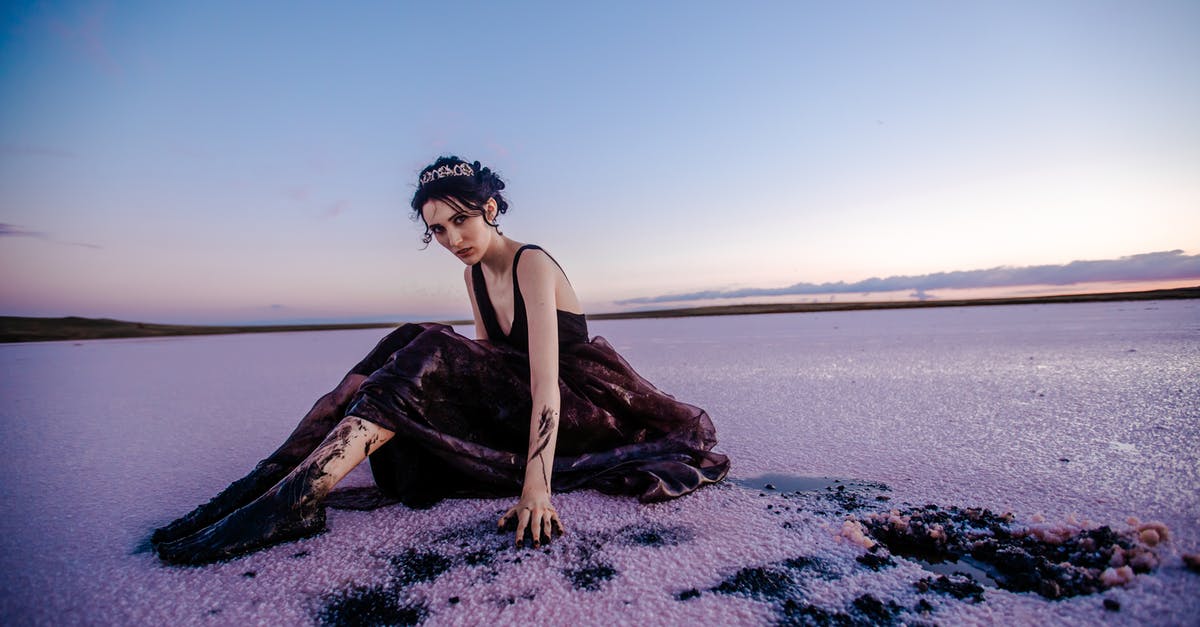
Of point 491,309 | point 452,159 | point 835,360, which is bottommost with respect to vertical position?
point 835,360

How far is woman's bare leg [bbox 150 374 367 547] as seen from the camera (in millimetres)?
1783

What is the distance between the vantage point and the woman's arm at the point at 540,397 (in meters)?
1.69

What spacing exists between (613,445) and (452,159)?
1321 mm

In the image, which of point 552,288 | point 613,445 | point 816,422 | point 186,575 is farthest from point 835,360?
point 186,575

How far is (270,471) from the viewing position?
1975 millimetres

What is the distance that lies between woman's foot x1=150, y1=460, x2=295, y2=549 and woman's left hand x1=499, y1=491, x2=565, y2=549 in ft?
2.95

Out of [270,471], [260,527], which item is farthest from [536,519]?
[270,471]

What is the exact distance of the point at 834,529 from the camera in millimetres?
1668

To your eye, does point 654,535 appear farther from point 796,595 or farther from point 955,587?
point 955,587

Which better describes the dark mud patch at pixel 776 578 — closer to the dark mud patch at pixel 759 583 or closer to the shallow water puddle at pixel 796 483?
the dark mud patch at pixel 759 583

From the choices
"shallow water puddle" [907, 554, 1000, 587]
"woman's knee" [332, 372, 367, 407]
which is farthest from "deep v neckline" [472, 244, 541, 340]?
"shallow water puddle" [907, 554, 1000, 587]

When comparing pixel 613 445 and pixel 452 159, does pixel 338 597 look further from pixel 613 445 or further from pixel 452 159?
pixel 452 159

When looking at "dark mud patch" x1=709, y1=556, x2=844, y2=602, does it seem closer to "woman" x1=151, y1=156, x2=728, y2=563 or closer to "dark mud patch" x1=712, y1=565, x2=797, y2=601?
"dark mud patch" x1=712, y1=565, x2=797, y2=601

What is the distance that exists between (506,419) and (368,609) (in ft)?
2.91
